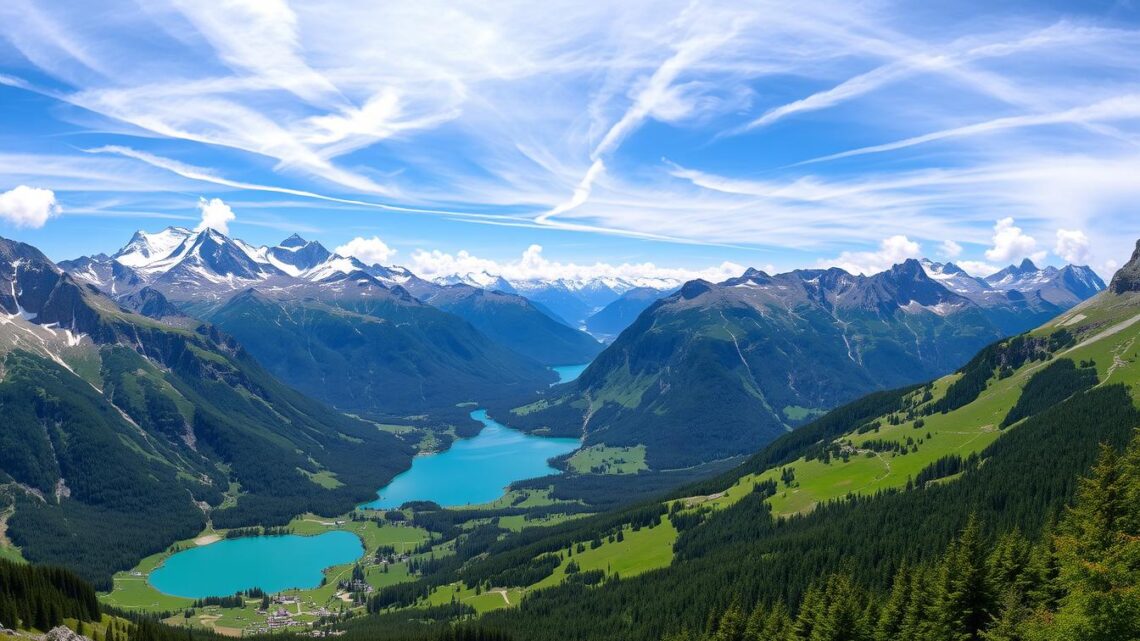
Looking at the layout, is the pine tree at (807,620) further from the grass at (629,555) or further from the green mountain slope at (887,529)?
the grass at (629,555)

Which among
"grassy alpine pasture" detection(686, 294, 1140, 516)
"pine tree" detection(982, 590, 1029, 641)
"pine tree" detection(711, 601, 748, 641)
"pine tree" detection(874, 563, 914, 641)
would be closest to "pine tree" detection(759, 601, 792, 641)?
"pine tree" detection(711, 601, 748, 641)

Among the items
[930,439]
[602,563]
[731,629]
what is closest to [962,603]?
[731,629]

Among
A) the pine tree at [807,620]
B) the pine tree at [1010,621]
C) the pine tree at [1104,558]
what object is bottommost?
the pine tree at [807,620]

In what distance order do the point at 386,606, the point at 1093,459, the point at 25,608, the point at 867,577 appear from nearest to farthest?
1. the point at 25,608
2. the point at 867,577
3. the point at 1093,459
4. the point at 386,606

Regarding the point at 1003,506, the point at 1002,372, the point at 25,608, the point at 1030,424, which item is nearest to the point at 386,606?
the point at 25,608

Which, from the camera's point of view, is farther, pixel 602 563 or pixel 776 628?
pixel 602 563

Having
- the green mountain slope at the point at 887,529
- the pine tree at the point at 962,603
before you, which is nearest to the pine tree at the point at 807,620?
the green mountain slope at the point at 887,529

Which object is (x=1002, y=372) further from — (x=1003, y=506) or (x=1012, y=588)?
(x=1012, y=588)

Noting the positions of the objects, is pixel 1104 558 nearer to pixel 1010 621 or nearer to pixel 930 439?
pixel 1010 621

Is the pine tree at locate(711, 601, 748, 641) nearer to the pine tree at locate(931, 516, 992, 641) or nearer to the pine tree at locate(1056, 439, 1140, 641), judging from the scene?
the pine tree at locate(931, 516, 992, 641)

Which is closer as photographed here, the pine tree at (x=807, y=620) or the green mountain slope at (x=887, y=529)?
the green mountain slope at (x=887, y=529)

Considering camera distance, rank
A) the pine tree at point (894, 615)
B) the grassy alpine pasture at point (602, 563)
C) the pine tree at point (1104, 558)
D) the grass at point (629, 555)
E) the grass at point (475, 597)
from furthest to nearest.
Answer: the grass at point (629, 555) → the grassy alpine pasture at point (602, 563) → the grass at point (475, 597) → the pine tree at point (894, 615) → the pine tree at point (1104, 558)
